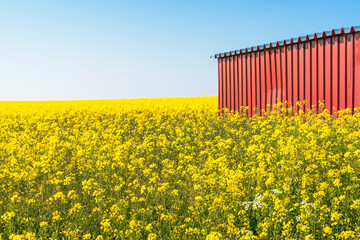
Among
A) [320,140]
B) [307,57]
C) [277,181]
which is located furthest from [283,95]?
[277,181]

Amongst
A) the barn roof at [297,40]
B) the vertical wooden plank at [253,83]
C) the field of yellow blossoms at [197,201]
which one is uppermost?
the barn roof at [297,40]

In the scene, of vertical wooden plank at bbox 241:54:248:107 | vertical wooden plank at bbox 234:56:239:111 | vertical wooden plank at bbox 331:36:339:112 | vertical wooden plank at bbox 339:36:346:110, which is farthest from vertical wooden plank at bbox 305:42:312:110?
vertical wooden plank at bbox 234:56:239:111

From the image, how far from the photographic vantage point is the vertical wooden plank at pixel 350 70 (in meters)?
11.4

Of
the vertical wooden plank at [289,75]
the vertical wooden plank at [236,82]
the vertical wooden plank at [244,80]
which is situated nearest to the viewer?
the vertical wooden plank at [289,75]

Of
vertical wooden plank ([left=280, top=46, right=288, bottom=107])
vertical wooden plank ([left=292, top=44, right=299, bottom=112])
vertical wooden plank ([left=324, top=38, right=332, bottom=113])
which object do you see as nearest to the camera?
vertical wooden plank ([left=324, top=38, right=332, bottom=113])

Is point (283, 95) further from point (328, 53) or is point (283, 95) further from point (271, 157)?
point (271, 157)

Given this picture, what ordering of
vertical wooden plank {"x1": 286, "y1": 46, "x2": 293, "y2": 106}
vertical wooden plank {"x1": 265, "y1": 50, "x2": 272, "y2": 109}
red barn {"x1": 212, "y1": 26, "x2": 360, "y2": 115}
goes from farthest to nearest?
vertical wooden plank {"x1": 265, "y1": 50, "x2": 272, "y2": 109}
vertical wooden plank {"x1": 286, "y1": 46, "x2": 293, "y2": 106}
red barn {"x1": 212, "y1": 26, "x2": 360, "y2": 115}

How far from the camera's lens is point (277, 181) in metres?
5.95

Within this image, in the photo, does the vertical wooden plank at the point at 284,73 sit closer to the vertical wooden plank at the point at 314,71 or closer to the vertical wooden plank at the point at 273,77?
the vertical wooden plank at the point at 273,77

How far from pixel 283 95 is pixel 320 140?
6123mm

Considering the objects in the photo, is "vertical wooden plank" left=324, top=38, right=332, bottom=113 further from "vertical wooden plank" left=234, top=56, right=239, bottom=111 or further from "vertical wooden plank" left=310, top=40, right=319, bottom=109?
"vertical wooden plank" left=234, top=56, right=239, bottom=111

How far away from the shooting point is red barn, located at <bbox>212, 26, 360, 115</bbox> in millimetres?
11516

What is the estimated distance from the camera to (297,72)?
43.4ft

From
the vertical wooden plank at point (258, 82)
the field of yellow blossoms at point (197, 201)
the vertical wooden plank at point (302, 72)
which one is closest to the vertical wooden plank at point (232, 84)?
the vertical wooden plank at point (258, 82)
